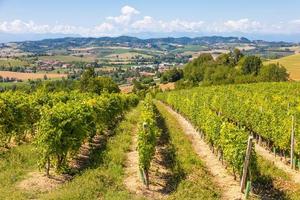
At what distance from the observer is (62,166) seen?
72.8ft

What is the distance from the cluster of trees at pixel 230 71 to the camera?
117 meters

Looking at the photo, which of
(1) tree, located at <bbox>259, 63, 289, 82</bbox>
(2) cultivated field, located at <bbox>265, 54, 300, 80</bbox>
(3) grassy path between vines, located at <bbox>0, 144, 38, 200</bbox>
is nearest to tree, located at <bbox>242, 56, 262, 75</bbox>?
(2) cultivated field, located at <bbox>265, 54, 300, 80</bbox>

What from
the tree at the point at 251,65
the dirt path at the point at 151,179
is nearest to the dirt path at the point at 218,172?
the dirt path at the point at 151,179

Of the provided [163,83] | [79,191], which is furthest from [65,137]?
[163,83]

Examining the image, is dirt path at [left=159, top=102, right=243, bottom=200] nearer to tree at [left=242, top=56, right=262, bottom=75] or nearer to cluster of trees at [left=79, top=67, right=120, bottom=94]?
cluster of trees at [left=79, top=67, right=120, bottom=94]

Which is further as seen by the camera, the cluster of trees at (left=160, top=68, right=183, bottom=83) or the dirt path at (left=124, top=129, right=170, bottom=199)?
the cluster of trees at (left=160, top=68, right=183, bottom=83)

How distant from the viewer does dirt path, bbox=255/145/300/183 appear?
25.0m

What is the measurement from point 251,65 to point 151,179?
12030cm

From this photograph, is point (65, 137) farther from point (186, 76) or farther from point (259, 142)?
point (186, 76)

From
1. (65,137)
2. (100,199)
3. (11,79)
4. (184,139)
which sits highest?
(65,137)

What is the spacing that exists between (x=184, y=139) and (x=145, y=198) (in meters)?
18.4

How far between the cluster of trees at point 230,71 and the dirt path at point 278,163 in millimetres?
82035

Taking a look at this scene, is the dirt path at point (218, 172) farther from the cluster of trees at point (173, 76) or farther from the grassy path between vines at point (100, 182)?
the cluster of trees at point (173, 76)

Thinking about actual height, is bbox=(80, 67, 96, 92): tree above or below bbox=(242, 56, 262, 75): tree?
below
